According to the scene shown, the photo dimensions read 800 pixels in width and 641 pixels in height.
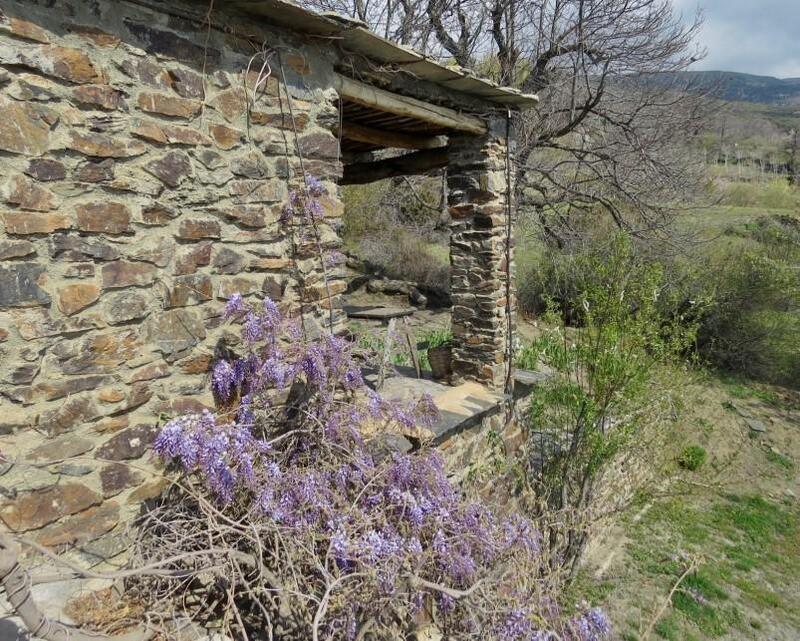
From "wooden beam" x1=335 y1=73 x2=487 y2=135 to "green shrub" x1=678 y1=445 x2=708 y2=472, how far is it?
5.59 m

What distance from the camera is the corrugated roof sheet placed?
2387mm

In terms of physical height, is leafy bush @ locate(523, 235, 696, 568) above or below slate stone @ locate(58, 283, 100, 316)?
below

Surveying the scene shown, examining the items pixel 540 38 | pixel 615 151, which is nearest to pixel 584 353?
pixel 615 151

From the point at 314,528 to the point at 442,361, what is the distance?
311 cm

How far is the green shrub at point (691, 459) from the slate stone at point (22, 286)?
773 centimetres

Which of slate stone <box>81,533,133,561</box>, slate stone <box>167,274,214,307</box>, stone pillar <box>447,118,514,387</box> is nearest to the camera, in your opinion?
slate stone <box>81,533,133,561</box>

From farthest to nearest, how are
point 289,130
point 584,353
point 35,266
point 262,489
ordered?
point 584,353, point 289,130, point 262,489, point 35,266

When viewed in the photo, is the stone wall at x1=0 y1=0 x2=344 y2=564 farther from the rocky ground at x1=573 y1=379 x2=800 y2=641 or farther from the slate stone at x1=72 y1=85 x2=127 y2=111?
the rocky ground at x1=573 y1=379 x2=800 y2=641

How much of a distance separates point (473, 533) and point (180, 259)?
190 centimetres

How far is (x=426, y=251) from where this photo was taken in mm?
12000

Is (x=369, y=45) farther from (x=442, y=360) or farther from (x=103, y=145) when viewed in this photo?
(x=442, y=360)

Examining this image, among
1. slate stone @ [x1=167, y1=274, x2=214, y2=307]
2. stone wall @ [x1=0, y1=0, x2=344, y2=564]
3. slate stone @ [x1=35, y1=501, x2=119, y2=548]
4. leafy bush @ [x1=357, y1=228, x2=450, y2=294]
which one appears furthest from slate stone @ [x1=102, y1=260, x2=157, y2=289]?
leafy bush @ [x1=357, y1=228, x2=450, y2=294]

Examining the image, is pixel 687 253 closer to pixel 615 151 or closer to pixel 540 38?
pixel 615 151

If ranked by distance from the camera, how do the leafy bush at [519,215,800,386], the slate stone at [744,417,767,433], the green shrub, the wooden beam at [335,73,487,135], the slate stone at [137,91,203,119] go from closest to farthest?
1. the slate stone at [137,91,203,119]
2. the wooden beam at [335,73,487,135]
3. the green shrub
4. the slate stone at [744,417,767,433]
5. the leafy bush at [519,215,800,386]
